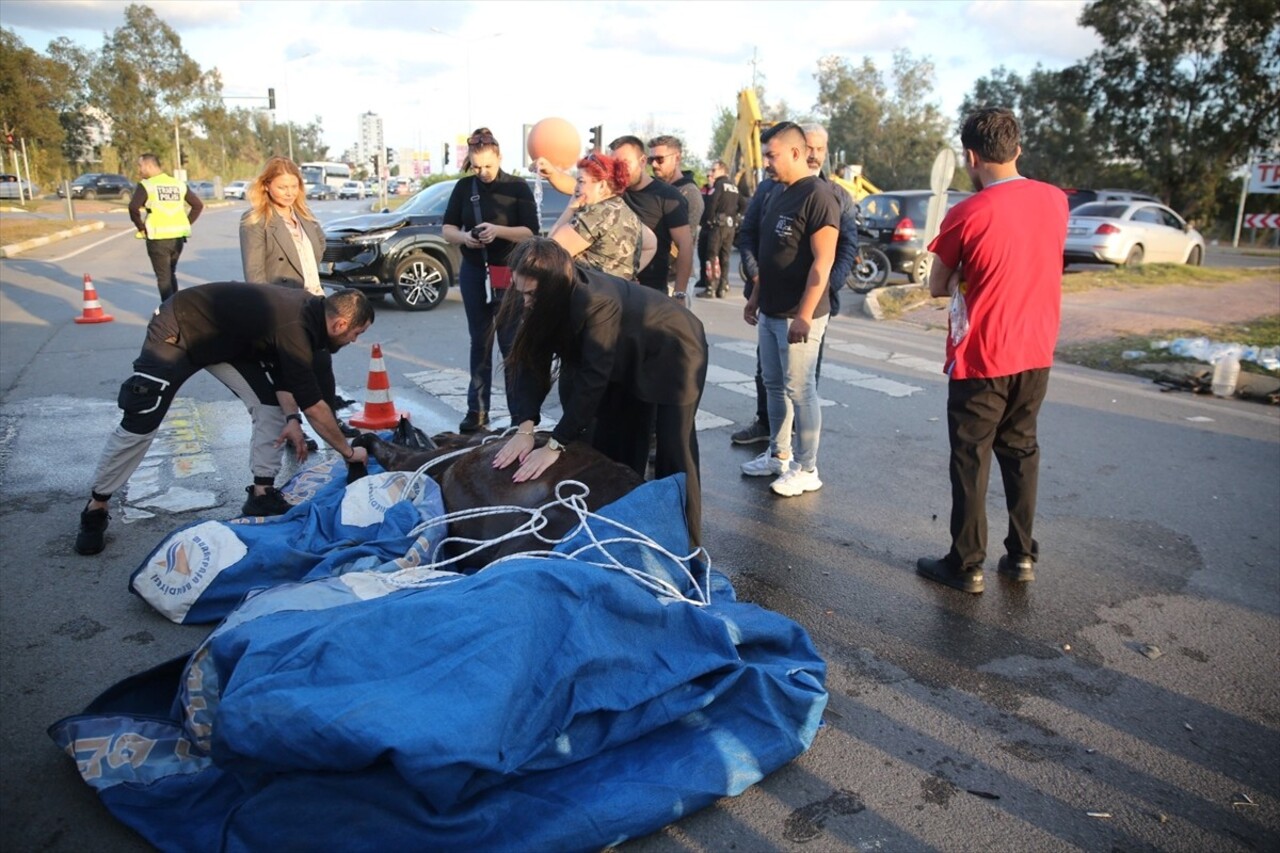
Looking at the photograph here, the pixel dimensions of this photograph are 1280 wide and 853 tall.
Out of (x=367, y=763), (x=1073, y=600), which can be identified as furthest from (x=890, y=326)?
(x=367, y=763)

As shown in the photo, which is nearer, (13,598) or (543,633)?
(543,633)

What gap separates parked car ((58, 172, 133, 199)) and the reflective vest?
41.4m

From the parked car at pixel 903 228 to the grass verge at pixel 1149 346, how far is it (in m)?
4.90

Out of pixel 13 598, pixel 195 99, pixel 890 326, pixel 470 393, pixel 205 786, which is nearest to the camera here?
pixel 205 786

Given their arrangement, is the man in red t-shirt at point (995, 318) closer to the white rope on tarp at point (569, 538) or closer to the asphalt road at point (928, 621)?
the asphalt road at point (928, 621)

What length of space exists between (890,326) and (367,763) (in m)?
11.2

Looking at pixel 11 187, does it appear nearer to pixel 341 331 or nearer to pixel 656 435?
pixel 341 331

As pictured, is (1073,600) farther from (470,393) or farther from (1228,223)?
(1228,223)

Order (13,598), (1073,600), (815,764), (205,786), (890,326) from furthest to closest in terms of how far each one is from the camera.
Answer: (890,326), (1073,600), (13,598), (815,764), (205,786)

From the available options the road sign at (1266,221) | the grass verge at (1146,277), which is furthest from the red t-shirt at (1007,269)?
the road sign at (1266,221)

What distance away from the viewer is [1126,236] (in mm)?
17641

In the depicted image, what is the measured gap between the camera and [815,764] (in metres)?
2.93

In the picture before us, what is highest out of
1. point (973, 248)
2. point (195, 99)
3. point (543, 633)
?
point (195, 99)

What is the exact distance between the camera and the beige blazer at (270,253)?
230 inches
